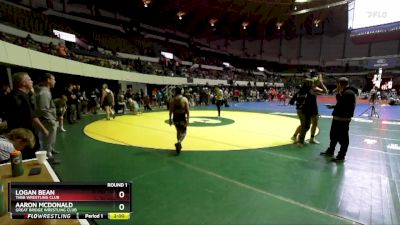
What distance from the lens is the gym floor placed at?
3127 mm

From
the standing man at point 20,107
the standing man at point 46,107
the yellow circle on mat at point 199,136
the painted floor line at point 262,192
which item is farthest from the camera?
the yellow circle on mat at point 199,136

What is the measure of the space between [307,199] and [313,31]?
46867mm

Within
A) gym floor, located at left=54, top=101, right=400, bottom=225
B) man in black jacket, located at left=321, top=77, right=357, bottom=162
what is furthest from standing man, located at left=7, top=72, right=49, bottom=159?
man in black jacket, located at left=321, top=77, right=357, bottom=162

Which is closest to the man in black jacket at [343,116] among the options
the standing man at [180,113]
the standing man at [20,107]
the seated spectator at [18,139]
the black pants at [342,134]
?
the black pants at [342,134]

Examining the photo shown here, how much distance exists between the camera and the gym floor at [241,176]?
10.3 ft

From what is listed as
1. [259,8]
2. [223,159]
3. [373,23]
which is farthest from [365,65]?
[223,159]

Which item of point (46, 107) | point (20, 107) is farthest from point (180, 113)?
point (20, 107)

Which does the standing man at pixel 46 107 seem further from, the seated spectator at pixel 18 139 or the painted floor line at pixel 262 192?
the painted floor line at pixel 262 192

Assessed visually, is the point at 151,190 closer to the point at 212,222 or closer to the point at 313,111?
the point at 212,222

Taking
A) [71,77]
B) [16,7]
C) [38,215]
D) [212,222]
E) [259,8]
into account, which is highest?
[259,8]

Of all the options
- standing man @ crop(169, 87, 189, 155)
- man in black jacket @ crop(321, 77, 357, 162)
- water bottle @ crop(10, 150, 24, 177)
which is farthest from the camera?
standing man @ crop(169, 87, 189, 155)

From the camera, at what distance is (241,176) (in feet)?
14.4

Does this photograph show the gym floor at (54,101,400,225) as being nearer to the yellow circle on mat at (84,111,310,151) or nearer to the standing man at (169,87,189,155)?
the yellow circle on mat at (84,111,310,151)

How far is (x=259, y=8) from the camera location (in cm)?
2942
